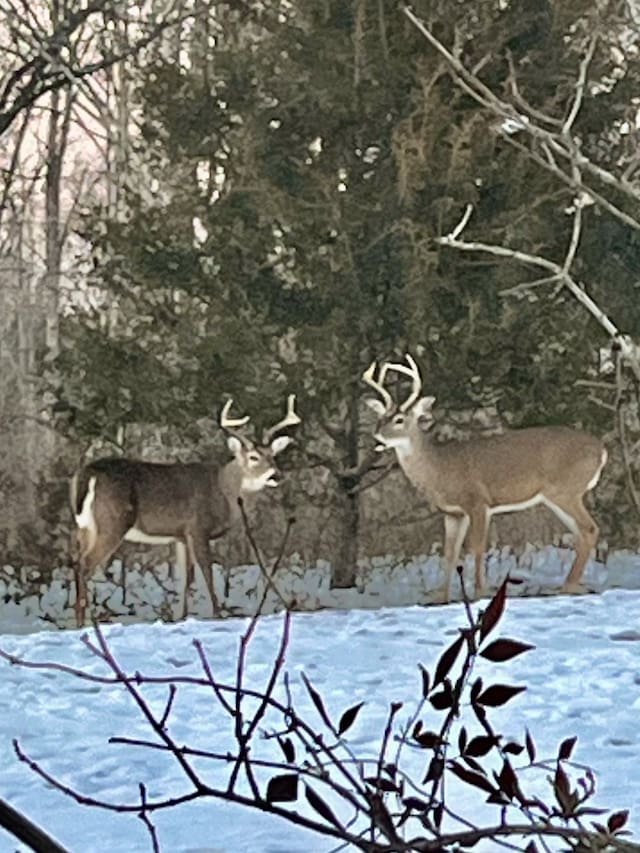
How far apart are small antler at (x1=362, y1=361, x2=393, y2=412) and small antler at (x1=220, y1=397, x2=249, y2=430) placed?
757mm

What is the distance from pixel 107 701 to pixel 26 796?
3.81ft

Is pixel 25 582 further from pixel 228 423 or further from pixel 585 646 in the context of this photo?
pixel 585 646

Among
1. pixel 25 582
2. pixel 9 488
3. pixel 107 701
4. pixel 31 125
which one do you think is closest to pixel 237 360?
pixel 25 582

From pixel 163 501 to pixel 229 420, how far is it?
3.30ft

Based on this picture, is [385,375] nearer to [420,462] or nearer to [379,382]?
[379,382]

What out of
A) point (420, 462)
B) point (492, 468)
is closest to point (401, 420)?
point (420, 462)

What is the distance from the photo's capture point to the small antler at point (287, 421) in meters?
9.09

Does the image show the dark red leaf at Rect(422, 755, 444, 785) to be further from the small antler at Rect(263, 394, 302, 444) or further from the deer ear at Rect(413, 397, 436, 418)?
the small antler at Rect(263, 394, 302, 444)

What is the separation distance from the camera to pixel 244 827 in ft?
13.6

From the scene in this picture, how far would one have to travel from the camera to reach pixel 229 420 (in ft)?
31.2

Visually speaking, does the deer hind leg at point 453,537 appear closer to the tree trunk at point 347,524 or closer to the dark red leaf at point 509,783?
the tree trunk at point 347,524

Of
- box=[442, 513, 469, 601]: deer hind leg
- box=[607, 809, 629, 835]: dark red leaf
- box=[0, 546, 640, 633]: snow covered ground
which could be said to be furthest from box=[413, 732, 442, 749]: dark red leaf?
box=[0, 546, 640, 633]: snow covered ground

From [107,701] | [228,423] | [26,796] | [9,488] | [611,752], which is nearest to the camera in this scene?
[26,796]

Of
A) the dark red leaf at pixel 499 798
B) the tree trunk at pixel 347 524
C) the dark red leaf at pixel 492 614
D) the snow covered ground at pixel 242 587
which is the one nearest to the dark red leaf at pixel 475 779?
the dark red leaf at pixel 499 798
